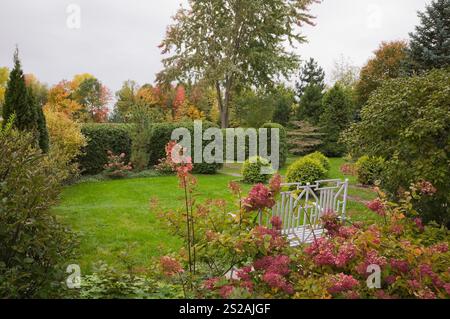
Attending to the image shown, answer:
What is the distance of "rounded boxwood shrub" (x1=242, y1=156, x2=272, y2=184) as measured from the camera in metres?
10.8

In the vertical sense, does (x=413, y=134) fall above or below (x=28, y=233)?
above

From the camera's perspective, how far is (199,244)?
265cm

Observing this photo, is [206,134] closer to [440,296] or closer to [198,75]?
[198,75]

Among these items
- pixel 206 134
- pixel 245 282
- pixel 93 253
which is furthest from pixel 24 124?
pixel 245 282

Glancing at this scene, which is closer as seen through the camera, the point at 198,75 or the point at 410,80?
the point at 410,80

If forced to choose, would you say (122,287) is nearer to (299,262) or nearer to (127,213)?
(299,262)

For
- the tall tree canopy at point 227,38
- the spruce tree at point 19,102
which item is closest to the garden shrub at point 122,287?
the spruce tree at point 19,102

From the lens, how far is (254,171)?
10766 mm

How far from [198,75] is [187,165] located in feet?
61.6

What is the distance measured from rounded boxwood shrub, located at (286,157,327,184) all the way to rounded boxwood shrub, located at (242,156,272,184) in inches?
72.1

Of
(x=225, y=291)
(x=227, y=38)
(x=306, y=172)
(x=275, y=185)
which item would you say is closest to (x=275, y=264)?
(x=225, y=291)

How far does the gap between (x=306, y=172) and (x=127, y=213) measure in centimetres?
426

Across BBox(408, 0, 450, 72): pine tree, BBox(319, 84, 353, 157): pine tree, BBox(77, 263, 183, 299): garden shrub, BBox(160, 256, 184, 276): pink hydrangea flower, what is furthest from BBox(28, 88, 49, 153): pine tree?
BBox(408, 0, 450, 72): pine tree

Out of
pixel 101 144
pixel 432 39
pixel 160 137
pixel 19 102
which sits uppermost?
pixel 432 39
